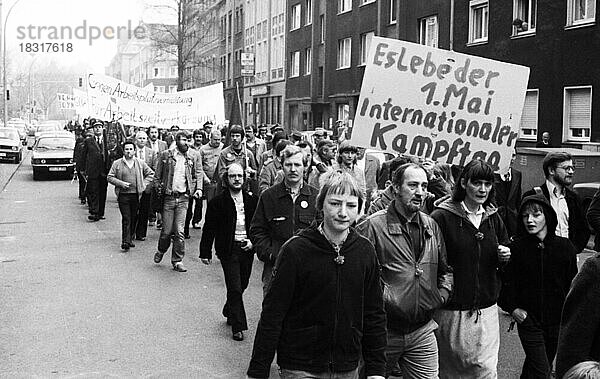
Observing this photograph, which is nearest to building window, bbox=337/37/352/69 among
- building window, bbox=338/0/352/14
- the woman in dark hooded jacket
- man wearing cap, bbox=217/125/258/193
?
building window, bbox=338/0/352/14

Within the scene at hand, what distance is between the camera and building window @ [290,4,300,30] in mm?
50237

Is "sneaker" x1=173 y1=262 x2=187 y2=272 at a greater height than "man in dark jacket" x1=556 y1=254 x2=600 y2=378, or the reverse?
"man in dark jacket" x1=556 y1=254 x2=600 y2=378

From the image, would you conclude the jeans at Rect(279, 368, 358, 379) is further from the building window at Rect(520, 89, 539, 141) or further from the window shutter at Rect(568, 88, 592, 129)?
the building window at Rect(520, 89, 539, 141)

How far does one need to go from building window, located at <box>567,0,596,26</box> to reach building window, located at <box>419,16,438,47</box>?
27.3 feet

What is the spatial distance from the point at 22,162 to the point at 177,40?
17379 mm

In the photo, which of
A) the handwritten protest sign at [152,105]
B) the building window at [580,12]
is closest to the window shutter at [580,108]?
the building window at [580,12]

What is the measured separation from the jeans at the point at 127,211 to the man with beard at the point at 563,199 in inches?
312

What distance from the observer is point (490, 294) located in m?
5.77

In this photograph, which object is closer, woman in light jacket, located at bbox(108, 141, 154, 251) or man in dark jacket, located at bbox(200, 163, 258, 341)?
man in dark jacket, located at bbox(200, 163, 258, 341)

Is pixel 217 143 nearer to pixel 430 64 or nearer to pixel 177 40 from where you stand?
pixel 430 64

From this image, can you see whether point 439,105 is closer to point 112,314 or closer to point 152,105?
point 112,314

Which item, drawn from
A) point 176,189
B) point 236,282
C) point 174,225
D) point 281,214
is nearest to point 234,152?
point 176,189

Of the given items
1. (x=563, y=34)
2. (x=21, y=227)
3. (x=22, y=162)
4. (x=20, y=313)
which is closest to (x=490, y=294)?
(x=20, y=313)

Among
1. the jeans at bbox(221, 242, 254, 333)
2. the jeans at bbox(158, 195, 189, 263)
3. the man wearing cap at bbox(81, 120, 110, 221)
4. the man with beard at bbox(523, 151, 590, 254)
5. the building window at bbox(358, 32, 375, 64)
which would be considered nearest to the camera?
the man with beard at bbox(523, 151, 590, 254)
